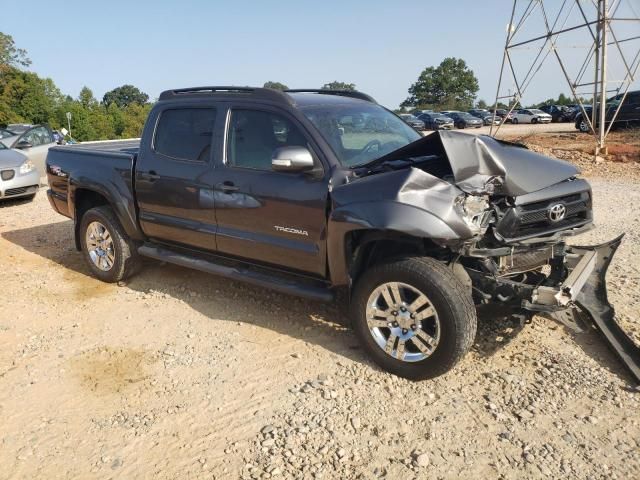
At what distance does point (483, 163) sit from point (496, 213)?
339mm

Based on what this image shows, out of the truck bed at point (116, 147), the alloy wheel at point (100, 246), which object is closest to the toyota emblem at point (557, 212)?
the truck bed at point (116, 147)

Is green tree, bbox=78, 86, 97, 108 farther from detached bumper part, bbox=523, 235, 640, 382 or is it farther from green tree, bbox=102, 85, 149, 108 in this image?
detached bumper part, bbox=523, 235, 640, 382

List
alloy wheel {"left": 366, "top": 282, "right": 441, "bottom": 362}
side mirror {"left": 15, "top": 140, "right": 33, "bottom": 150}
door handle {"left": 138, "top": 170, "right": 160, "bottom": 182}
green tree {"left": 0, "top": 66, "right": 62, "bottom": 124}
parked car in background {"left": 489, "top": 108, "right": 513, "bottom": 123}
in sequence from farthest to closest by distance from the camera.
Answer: green tree {"left": 0, "top": 66, "right": 62, "bottom": 124} → parked car in background {"left": 489, "top": 108, "right": 513, "bottom": 123} → side mirror {"left": 15, "top": 140, "right": 33, "bottom": 150} → door handle {"left": 138, "top": 170, "right": 160, "bottom": 182} → alloy wheel {"left": 366, "top": 282, "right": 441, "bottom": 362}

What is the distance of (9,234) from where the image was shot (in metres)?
8.02

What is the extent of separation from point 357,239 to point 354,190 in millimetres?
370

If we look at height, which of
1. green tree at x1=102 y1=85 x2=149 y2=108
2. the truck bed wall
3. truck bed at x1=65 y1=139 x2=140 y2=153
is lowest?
green tree at x1=102 y1=85 x2=149 y2=108

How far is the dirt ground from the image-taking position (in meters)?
2.86

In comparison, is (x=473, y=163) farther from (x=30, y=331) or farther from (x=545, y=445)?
(x=30, y=331)

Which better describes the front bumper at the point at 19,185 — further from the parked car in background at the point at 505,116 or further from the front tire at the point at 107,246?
the parked car in background at the point at 505,116

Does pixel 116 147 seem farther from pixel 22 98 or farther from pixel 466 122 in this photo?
pixel 22 98

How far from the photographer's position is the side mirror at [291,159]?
145 inches

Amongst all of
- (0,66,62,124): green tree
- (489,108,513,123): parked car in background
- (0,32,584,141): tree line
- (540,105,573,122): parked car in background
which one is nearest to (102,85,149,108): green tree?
(0,32,584,141): tree line

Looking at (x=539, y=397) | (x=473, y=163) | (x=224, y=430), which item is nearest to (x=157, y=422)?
(x=224, y=430)

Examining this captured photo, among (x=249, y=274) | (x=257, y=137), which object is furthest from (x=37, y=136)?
(x=249, y=274)
